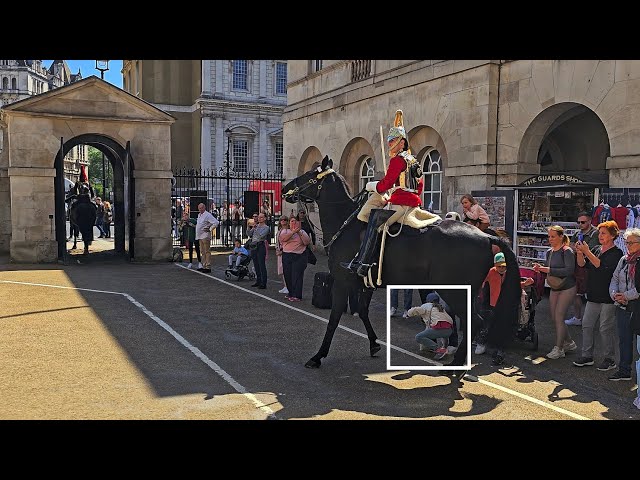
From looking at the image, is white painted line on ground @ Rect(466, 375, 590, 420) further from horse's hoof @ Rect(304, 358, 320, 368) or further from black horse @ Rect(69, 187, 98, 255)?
black horse @ Rect(69, 187, 98, 255)

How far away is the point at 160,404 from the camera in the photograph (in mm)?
5973

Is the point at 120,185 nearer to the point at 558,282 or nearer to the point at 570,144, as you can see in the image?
the point at 570,144

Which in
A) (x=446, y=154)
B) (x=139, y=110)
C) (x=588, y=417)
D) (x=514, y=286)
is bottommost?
(x=588, y=417)

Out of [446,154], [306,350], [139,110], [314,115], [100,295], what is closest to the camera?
[306,350]

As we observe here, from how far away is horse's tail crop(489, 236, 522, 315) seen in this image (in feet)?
23.9

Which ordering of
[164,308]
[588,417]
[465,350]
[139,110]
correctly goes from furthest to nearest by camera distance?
[139,110] < [164,308] < [465,350] < [588,417]

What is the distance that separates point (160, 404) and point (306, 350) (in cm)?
272

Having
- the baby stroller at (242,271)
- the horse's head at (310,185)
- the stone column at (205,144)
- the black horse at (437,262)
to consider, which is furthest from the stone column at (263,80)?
the black horse at (437,262)

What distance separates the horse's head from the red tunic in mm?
1041

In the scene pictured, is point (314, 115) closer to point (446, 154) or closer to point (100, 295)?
point (446, 154)

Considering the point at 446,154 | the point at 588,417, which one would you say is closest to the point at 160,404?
the point at 588,417

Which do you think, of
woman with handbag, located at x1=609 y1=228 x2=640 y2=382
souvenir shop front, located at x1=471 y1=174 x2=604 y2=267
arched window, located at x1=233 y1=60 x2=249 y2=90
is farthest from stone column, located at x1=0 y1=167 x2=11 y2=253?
arched window, located at x1=233 y1=60 x2=249 y2=90

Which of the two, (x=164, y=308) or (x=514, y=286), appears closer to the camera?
(x=514, y=286)

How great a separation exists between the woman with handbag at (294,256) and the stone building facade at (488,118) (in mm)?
5069
